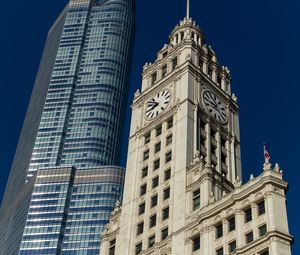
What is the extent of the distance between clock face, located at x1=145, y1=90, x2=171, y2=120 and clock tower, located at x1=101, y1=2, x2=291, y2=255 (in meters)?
0.24

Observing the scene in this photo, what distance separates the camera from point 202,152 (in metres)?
99.5

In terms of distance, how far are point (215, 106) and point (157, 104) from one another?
1006 cm

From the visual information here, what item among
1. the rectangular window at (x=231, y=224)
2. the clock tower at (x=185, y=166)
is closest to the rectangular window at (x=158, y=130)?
the clock tower at (x=185, y=166)

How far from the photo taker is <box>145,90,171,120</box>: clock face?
108556 mm

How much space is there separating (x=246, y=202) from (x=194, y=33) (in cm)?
5328

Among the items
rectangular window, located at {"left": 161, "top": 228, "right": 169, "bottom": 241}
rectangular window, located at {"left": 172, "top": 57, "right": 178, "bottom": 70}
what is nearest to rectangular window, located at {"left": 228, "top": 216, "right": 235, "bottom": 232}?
rectangular window, located at {"left": 161, "top": 228, "right": 169, "bottom": 241}

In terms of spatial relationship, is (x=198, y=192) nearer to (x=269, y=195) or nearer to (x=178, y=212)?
(x=178, y=212)

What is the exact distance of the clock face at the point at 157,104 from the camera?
108556mm

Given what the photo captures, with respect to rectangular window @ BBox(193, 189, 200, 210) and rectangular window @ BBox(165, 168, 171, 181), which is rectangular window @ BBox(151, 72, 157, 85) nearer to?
rectangular window @ BBox(165, 168, 171, 181)

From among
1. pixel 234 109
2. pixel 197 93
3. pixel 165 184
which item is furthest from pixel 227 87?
pixel 165 184

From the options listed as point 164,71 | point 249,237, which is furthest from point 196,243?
point 164,71

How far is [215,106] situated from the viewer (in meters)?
111

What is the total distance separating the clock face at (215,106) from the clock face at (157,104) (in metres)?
6.48

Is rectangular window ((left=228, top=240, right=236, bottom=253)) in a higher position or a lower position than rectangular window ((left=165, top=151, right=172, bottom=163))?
lower
